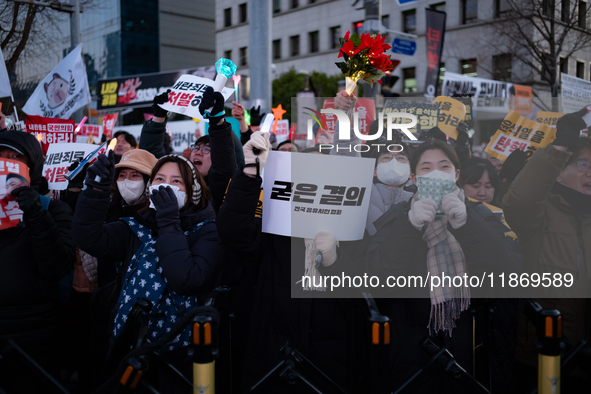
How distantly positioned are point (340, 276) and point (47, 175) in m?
2.79

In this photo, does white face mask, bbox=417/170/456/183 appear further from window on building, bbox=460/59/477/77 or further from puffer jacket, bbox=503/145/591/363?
window on building, bbox=460/59/477/77

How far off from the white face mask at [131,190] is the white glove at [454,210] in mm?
1696

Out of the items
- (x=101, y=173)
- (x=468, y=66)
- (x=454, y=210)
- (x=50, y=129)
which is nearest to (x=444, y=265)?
(x=454, y=210)

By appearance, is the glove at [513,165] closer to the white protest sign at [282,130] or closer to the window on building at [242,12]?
the white protest sign at [282,130]

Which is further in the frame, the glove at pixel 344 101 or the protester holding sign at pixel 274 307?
the glove at pixel 344 101

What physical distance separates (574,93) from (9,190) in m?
6.14

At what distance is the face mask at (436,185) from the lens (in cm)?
232

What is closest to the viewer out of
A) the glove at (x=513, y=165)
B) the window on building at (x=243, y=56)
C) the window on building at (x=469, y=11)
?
the glove at (x=513, y=165)

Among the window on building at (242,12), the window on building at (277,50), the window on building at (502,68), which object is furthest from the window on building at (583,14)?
the window on building at (242,12)

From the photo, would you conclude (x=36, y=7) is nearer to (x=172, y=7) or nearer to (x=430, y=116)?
(x=430, y=116)

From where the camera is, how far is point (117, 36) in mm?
47094

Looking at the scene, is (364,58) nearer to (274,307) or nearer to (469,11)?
(274,307)

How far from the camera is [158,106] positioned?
368cm

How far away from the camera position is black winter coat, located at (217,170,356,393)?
7.72ft
